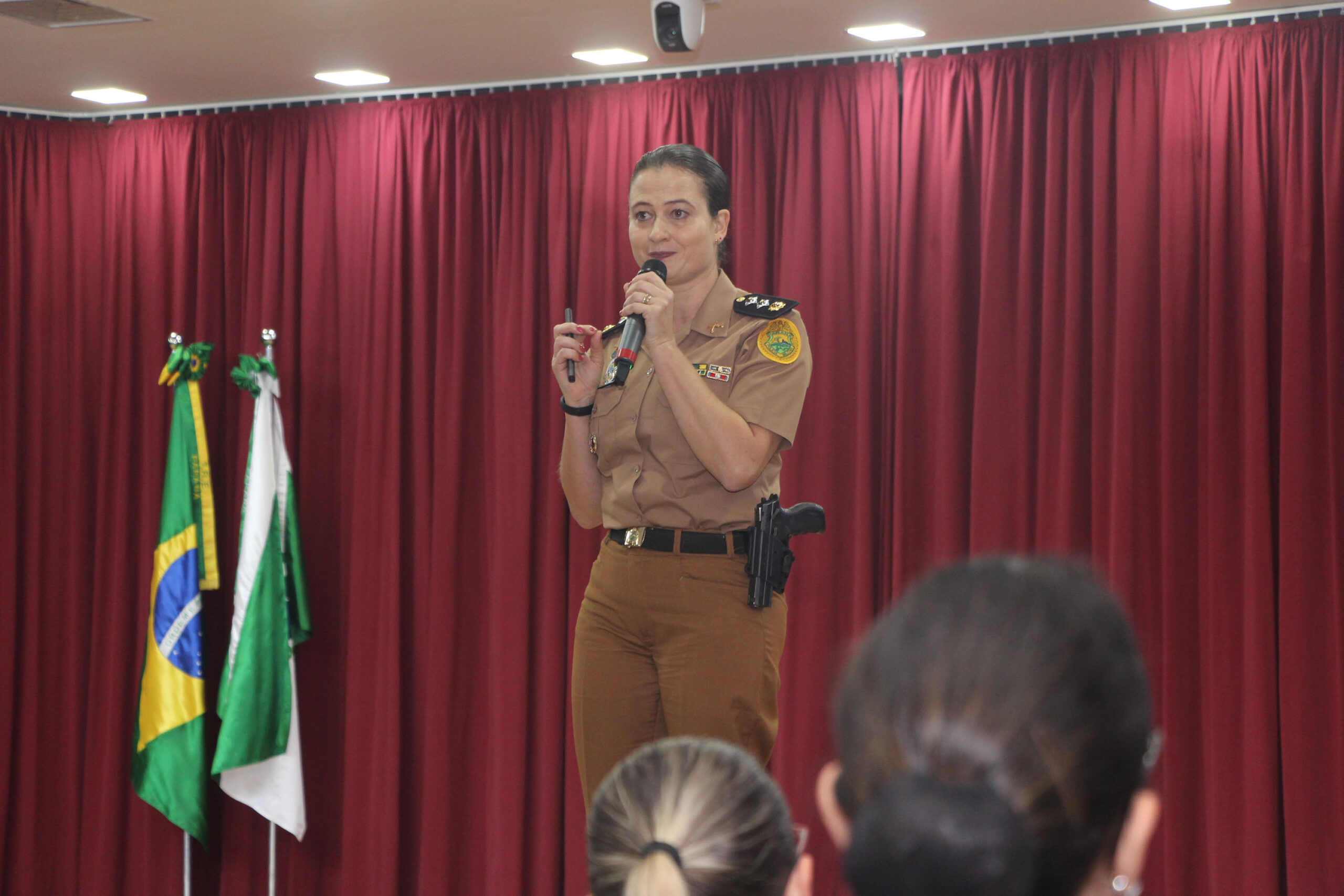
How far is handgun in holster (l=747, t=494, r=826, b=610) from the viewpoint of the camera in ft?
7.50

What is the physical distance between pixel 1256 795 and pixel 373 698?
2.60 metres

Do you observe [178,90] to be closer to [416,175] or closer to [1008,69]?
[416,175]

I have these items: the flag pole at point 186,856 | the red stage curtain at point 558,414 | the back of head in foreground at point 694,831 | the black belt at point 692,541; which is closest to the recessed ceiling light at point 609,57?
the red stage curtain at point 558,414

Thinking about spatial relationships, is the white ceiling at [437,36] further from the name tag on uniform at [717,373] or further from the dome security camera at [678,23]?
the name tag on uniform at [717,373]

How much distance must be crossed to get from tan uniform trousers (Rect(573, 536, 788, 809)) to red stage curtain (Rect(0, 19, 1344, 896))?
141cm

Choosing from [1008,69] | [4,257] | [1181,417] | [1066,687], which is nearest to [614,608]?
[1066,687]

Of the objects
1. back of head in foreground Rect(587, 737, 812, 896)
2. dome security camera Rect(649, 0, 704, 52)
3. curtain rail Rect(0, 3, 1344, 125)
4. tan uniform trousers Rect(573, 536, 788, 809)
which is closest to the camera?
back of head in foreground Rect(587, 737, 812, 896)

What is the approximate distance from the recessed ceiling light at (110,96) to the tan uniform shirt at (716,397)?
2706mm

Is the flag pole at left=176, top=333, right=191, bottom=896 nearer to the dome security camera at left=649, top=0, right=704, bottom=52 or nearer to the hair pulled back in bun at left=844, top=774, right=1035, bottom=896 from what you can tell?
the dome security camera at left=649, top=0, right=704, bottom=52

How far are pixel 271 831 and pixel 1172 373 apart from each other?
118 inches

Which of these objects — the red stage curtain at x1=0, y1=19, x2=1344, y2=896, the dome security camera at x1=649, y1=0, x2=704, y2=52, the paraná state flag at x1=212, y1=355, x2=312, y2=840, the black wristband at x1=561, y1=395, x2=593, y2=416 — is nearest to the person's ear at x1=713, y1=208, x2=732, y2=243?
the black wristband at x1=561, y1=395, x2=593, y2=416

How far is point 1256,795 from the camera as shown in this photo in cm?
334

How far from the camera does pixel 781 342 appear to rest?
2.39 m

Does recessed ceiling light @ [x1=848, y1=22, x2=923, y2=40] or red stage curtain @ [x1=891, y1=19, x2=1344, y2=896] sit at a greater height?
recessed ceiling light @ [x1=848, y1=22, x2=923, y2=40]
